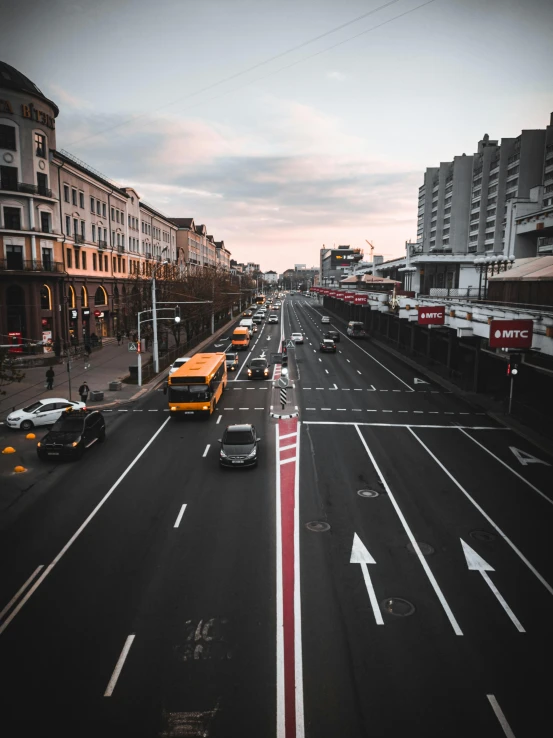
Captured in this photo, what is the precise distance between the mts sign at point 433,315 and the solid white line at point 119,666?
102 feet

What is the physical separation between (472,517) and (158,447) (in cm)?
1445

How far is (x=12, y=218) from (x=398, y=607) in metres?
49.8

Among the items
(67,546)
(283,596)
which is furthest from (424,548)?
(67,546)

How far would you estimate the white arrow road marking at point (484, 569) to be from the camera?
10883 millimetres

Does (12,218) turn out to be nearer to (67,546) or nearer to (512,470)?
(67,546)

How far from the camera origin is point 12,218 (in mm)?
46344

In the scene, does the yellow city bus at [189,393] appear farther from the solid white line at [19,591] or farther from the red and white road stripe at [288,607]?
the solid white line at [19,591]

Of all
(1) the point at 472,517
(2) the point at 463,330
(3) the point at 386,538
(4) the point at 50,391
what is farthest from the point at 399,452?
(4) the point at 50,391

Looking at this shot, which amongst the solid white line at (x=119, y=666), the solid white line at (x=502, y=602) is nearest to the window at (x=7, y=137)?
the solid white line at (x=119, y=666)

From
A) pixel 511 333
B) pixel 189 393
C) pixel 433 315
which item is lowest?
pixel 189 393

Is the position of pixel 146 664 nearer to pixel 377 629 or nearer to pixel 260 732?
pixel 260 732

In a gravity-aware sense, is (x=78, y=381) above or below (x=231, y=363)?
below

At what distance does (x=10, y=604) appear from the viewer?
11.2 m

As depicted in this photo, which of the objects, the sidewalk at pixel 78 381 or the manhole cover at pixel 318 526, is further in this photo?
the sidewalk at pixel 78 381
